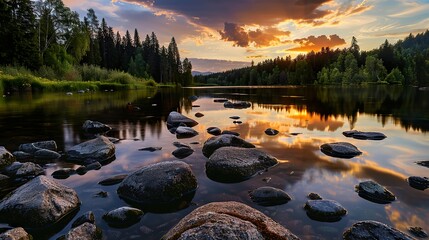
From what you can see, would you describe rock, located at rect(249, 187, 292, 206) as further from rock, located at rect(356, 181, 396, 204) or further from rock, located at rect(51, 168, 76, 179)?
rock, located at rect(51, 168, 76, 179)

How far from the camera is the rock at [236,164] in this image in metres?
7.00

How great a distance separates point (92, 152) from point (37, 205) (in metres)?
3.72

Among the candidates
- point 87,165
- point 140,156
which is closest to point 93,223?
point 87,165

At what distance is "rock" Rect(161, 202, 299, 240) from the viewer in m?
3.25

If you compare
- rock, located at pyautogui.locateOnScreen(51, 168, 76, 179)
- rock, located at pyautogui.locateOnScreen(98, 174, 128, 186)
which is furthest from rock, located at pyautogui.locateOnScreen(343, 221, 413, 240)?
rock, located at pyautogui.locateOnScreen(51, 168, 76, 179)

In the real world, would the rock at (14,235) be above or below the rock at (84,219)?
above

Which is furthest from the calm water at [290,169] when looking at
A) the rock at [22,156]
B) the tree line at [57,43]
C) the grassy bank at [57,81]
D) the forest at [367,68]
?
the forest at [367,68]

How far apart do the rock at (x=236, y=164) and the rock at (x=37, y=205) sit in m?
3.31

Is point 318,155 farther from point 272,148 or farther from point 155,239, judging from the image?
point 155,239

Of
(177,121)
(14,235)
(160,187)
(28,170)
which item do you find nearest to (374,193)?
(160,187)

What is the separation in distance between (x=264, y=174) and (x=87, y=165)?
15.8 ft

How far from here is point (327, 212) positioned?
5.05m

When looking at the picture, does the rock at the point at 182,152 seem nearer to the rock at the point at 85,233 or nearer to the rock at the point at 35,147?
the rock at the point at 35,147

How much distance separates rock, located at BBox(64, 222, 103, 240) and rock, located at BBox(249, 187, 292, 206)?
9.81 feet
